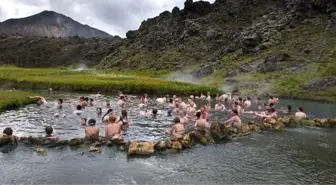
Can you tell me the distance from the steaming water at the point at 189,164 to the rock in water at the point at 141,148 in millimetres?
675

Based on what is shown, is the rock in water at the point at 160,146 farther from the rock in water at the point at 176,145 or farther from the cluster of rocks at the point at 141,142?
the rock in water at the point at 176,145

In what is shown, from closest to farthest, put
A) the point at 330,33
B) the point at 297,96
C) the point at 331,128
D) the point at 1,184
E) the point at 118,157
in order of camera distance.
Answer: the point at 1,184 → the point at 118,157 → the point at 331,128 → the point at 297,96 → the point at 330,33

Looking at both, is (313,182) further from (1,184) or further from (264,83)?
(264,83)

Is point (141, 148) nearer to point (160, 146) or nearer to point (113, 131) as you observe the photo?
point (160, 146)

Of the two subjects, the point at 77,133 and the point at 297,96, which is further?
the point at 297,96

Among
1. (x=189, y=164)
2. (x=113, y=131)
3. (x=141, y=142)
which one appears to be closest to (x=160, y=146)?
(x=141, y=142)

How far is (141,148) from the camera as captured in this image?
95.6ft

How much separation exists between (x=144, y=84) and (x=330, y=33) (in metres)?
64.4

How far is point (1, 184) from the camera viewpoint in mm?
22391

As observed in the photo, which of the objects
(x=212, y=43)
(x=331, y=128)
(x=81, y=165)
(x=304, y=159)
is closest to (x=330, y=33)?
(x=212, y=43)

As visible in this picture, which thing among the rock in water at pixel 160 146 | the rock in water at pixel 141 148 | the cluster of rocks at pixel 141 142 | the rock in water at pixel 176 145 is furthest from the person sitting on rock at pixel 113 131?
the rock in water at pixel 176 145

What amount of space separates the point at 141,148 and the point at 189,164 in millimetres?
3950

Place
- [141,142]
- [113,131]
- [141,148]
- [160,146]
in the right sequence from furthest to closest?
[113,131]
[141,142]
[160,146]
[141,148]

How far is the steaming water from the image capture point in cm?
2398
